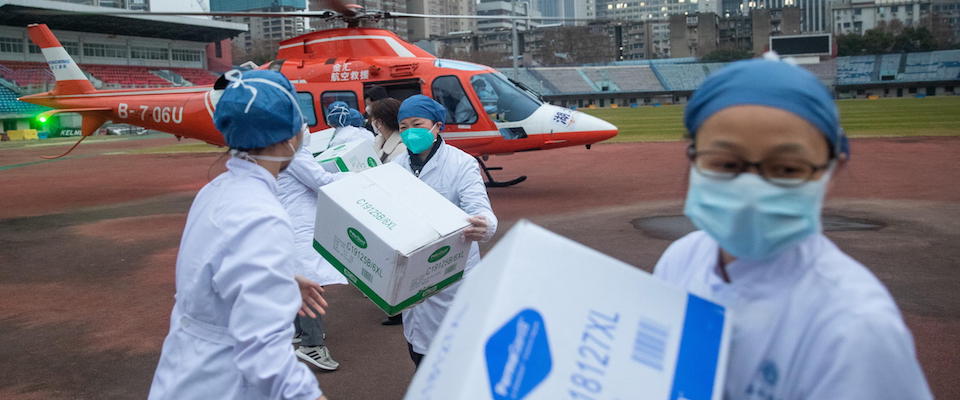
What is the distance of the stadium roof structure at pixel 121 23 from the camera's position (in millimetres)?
52594

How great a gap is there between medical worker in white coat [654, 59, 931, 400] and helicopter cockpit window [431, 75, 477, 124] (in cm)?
1215

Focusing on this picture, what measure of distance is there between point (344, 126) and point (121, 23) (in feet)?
192

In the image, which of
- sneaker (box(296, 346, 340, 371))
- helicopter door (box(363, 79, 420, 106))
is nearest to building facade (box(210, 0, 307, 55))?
helicopter door (box(363, 79, 420, 106))

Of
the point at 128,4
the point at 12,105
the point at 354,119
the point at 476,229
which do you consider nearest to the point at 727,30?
the point at 128,4

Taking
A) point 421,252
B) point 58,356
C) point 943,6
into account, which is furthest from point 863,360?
point 943,6

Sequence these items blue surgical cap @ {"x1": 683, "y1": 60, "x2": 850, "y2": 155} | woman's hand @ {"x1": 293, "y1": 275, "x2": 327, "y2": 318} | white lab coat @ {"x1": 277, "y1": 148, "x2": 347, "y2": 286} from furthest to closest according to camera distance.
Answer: white lab coat @ {"x1": 277, "y1": 148, "x2": 347, "y2": 286} → woman's hand @ {"x1": 293, "y1": 275, "x2": 327, "y2": 318} → blue surgical cap @ {"x1": 683, "y1": 60, "x2": 850, "y2": 155}

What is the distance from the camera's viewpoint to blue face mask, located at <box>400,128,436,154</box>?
479 cm

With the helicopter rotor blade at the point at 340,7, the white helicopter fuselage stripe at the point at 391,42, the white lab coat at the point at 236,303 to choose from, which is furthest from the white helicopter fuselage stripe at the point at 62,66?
the white lab coat at the point at 236,303

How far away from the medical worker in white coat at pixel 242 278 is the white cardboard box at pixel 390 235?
3.28 ft

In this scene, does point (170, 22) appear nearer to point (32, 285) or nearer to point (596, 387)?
point (32, 285)

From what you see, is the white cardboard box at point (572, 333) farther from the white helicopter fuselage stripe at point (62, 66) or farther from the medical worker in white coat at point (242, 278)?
the white helicopter fuselage stripe at point (62, 66)

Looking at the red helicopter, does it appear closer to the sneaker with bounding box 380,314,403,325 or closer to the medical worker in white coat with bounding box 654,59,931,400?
the sneaker with bounding box 380,314,403,325

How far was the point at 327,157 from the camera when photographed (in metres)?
6.38

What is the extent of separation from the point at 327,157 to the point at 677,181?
33.1ft
